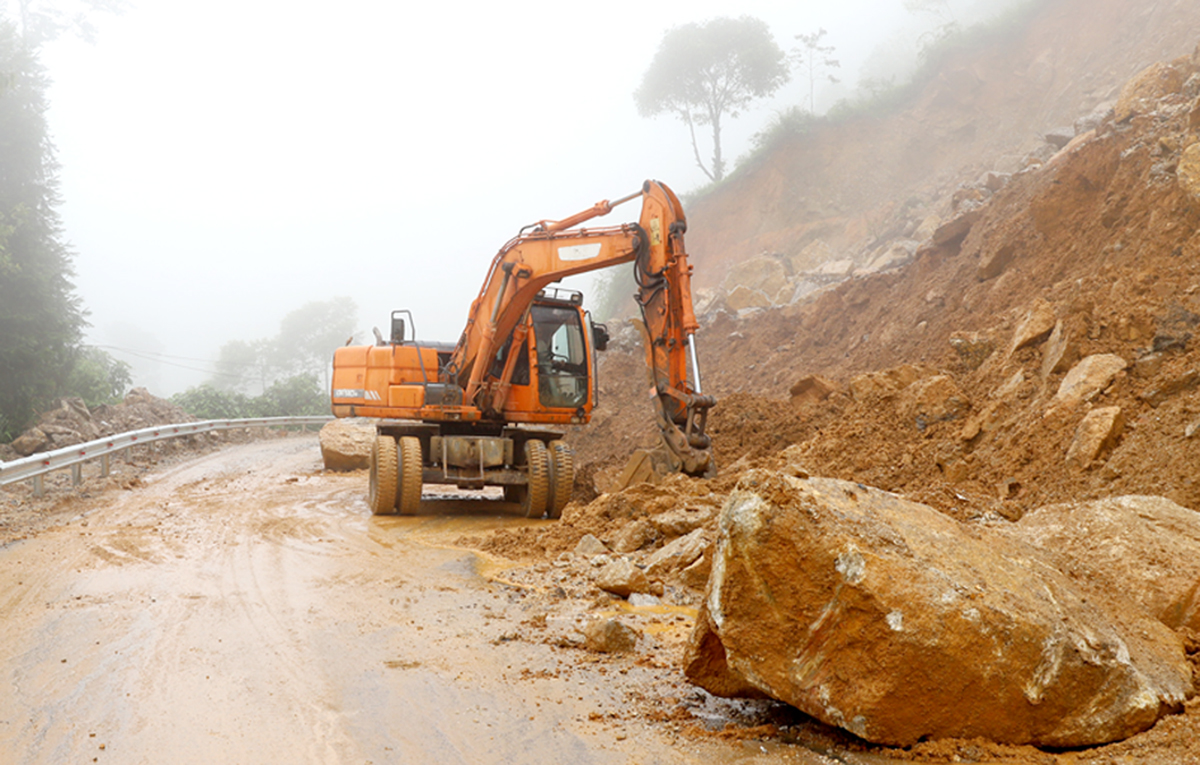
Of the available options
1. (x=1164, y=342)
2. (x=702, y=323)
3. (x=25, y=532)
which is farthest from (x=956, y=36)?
(x=25, y=532)

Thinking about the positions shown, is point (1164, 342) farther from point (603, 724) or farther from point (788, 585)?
point (603, 724)

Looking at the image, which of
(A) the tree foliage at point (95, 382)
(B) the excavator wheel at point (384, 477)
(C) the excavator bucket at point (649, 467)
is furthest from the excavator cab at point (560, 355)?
(A) the tree foliage at point (95, 382)

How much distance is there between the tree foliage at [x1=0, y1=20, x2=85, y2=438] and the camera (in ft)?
67.2

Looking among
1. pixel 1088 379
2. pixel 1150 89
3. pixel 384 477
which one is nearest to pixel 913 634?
pixel 1088 379

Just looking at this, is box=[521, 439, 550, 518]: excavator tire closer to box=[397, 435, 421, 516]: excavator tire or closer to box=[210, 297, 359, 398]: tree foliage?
box=[397, 435, 421, 516]: excavator tire

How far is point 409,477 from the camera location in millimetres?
10531

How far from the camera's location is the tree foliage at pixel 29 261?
67.2 ft

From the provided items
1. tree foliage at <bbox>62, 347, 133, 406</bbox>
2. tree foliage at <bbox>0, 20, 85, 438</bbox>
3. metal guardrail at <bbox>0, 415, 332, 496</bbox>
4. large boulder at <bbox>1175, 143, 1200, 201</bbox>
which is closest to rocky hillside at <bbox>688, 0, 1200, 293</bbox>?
large boulder at <bbox>1175, 143, 1200, 201</bbox>

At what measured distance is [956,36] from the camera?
34.7 metres

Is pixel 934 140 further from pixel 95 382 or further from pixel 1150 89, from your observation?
pixel 95 382

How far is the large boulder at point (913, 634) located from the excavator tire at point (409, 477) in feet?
25.8

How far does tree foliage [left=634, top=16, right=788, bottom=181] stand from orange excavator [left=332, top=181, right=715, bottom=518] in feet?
104

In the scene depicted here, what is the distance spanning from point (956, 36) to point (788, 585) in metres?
38.9

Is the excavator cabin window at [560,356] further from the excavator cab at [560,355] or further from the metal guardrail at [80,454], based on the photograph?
the metal guardrail at [80,454]
